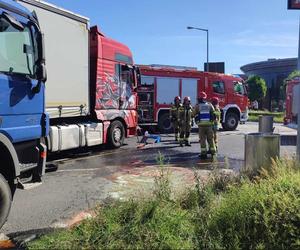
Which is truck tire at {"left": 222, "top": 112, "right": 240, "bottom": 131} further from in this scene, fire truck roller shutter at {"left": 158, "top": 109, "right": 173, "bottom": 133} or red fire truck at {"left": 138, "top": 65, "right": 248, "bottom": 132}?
fire truck roller shutter at {"left": 158, "top": 109, "right": 173, "bottom": 133}

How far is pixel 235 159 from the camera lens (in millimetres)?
12672

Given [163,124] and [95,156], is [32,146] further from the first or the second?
[163,124]

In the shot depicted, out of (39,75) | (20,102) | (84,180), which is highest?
(39,75)

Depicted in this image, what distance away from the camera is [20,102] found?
609cm

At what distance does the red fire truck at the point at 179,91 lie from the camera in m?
21.8

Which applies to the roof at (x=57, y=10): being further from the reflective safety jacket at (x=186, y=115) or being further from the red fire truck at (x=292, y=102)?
the red fire truck at (x=292, y=102)

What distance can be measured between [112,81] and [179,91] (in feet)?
28.3

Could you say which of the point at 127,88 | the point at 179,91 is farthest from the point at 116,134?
the point at 179,91

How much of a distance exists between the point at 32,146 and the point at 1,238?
4.81ft

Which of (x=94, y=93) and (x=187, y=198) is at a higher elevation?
(x=94, y=93)

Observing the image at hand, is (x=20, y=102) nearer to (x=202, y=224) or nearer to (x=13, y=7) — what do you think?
(x=13, y=7)

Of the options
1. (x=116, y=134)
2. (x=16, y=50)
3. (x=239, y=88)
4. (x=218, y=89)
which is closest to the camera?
(x=16, y=50)

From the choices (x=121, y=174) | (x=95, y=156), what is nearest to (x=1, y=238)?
(x=121, y=174)

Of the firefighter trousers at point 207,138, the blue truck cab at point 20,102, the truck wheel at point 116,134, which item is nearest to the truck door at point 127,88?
the truck wheel at point 116,134
